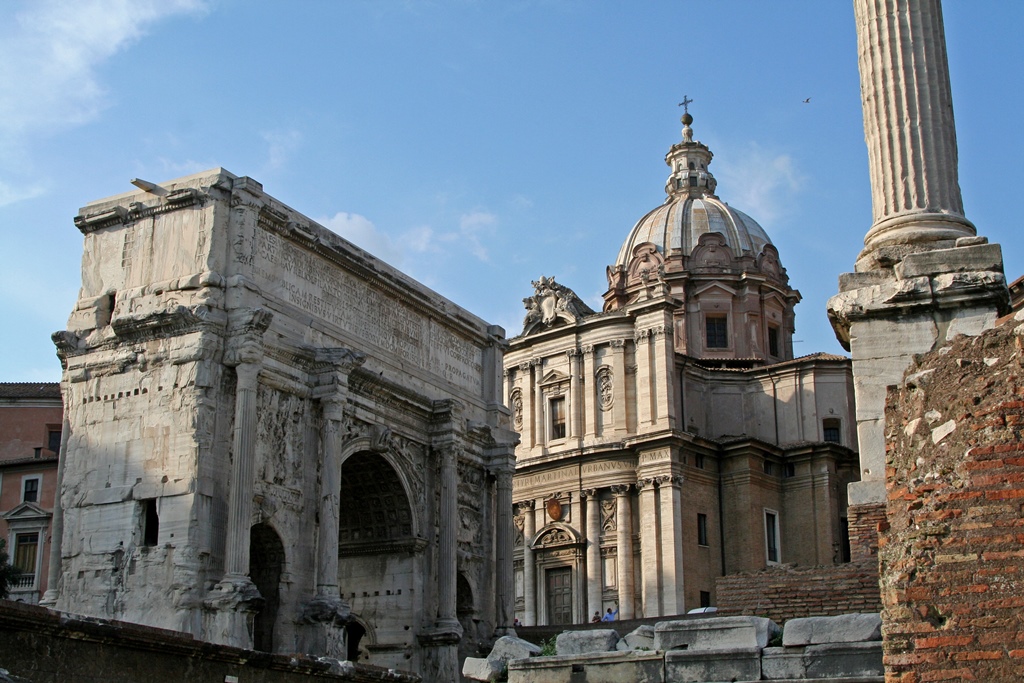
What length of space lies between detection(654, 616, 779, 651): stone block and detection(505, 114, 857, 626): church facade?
32.7m

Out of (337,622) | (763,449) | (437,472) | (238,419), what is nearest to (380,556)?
(437,472)

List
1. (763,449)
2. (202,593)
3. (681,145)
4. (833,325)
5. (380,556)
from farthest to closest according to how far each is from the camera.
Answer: (681,145) → (763,449) → (380,556) → (202,593) → (833,325)

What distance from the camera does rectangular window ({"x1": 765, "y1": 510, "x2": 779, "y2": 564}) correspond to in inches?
1897

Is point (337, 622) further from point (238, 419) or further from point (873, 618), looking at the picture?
point (873, 618)

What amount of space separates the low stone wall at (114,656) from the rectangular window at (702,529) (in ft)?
111

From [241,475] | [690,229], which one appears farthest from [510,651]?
[690,229]

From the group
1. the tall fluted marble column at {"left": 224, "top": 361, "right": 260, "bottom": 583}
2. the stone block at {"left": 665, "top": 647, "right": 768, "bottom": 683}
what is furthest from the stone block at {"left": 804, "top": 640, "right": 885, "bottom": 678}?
the tall fluted marble column at {"left": 224, "top": 361, "right": 260, "bottom": 583}

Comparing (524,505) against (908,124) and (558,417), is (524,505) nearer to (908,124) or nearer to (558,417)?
(558,417)

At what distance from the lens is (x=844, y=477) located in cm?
4953

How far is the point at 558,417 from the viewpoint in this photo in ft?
163

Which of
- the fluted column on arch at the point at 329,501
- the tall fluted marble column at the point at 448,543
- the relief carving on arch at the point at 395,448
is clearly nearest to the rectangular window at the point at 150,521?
the fluted column on arch at the point at 329,501

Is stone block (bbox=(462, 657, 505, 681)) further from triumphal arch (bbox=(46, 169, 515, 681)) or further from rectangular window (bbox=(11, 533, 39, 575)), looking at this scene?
rectangular window (bbox=(11, 533, 39, 575))

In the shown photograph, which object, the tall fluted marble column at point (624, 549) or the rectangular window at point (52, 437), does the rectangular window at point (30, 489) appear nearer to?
the rectangular window at point (52, 437)

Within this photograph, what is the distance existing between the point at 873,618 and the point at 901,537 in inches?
124
